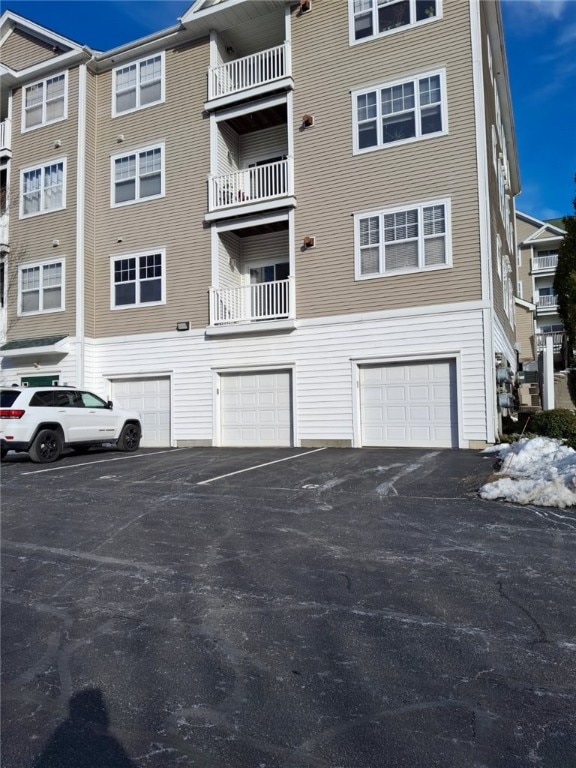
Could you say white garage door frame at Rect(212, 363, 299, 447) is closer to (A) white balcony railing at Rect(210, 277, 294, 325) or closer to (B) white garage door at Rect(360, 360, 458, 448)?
(A) white balcony railing at Rect(210, 277, 294, 325)

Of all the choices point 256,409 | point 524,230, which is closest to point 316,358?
point 256,409

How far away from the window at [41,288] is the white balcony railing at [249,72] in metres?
7.26

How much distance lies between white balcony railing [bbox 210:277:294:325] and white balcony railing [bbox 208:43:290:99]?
5.57m

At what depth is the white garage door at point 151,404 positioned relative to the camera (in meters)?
16.6

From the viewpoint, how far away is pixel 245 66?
16.4 m

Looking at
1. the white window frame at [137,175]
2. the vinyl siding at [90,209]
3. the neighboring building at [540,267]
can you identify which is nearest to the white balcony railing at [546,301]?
the neighboring building at [540,267]

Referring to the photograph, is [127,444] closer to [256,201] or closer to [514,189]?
[256,201]

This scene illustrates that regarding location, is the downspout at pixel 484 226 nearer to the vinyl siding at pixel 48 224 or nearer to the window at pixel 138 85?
the window at pixel 138 85

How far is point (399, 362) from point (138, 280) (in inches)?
334

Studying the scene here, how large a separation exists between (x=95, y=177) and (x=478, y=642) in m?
18.5

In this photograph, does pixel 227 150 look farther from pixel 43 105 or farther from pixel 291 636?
pixel 291 636

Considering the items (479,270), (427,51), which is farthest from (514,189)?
(479,270)

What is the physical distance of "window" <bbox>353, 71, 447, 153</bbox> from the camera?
13555mm

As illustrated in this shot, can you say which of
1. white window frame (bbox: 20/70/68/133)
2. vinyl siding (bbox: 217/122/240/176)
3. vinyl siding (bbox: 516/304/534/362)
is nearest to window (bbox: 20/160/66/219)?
white window frame (bbox: 20/70/68/133)
